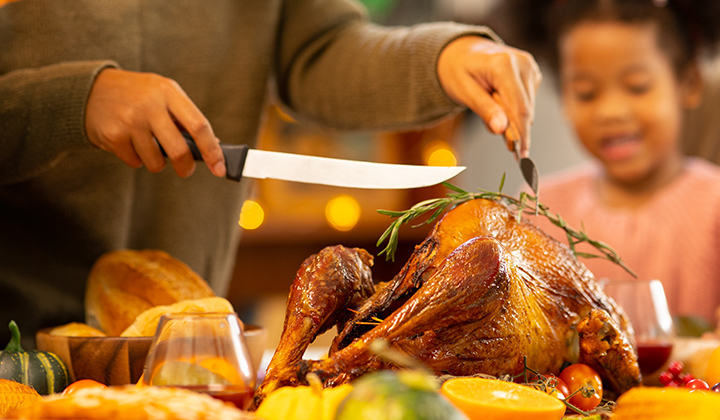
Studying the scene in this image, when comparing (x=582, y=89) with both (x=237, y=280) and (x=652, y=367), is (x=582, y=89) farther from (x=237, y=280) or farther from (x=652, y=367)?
(x=237, y=280)

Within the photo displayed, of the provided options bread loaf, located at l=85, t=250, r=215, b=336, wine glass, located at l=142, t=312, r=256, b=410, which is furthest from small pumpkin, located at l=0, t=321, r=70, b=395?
wine glass, located at l=142, t=312, r=256, b=410

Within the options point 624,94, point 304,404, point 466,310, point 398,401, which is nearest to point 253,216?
point 624,94

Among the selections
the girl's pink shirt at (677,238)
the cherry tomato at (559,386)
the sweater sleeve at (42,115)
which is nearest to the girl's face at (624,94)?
the girl's pink shirt at (677,238)

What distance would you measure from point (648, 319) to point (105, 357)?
3.41 ft

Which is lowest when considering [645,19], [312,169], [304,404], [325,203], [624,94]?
[325,203]

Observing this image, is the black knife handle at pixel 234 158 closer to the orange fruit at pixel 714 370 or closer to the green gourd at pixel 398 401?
the green gourd at pixel 398 401

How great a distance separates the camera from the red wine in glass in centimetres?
117

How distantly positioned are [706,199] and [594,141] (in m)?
0.53

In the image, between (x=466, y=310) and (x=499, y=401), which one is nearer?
(x=499, y=401)

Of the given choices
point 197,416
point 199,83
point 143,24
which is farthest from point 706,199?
point 197,416

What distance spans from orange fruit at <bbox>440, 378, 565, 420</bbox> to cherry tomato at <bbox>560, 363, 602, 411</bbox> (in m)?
0.22

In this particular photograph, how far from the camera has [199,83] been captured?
1.54 metres

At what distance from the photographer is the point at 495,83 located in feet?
3.69

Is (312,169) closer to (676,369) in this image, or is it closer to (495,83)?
(495,83)
